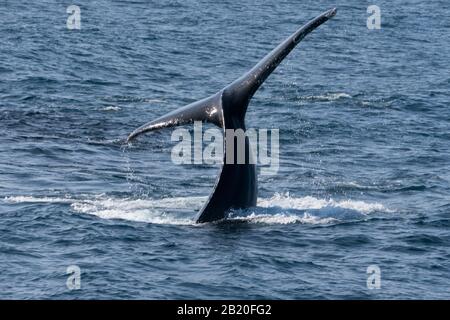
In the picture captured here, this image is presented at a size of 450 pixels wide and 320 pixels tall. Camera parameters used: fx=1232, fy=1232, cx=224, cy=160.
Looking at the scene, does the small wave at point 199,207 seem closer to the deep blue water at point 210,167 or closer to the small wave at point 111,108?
the deep blue water at point 210,167

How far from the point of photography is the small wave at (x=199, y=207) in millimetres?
33844

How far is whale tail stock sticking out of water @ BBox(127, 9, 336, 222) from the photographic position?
105ft

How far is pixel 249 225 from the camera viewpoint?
3269cm

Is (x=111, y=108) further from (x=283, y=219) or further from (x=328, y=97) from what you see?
(x=283, y=219)

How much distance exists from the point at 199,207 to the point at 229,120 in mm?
3946

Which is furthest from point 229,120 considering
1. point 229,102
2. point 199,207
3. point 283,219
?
point 199,207

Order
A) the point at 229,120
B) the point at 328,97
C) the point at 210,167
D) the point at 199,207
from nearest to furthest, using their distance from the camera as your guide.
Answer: the point at 229,120 → the point at 199,207 → the point at 210,167 → the point at 328,97

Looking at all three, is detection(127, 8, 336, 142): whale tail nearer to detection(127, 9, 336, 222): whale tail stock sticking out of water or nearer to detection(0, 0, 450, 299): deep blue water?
detection(127, 9, 336, 222): whale tail stock sticking out of water

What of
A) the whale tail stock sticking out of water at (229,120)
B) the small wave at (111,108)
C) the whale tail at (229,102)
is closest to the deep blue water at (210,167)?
the small wave at (111,108)

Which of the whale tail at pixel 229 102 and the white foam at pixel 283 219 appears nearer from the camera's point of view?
the whale tail at pixel 229 102

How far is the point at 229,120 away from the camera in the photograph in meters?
32.6

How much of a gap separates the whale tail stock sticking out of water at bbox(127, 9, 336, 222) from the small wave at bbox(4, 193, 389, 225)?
56 centimetres

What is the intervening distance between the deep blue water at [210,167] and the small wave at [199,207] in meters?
0.08

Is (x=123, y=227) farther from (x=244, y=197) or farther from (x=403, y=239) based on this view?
(x=403, y=239)
